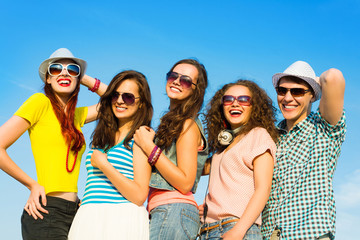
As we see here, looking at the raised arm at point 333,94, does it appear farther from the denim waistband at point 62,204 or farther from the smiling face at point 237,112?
the denim waistband at point 62,204

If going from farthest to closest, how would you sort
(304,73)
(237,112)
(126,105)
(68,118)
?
1. (68,118)
2. (304,73)
3. (237,112)
4. (126,105)

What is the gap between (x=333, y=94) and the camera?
15.9ft

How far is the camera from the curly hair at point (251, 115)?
5305 mm

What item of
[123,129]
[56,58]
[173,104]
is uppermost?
[56,58]

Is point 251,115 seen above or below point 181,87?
below

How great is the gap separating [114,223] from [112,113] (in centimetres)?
155

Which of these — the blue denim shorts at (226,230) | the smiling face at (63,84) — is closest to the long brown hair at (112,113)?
the smiling face at (63,84)

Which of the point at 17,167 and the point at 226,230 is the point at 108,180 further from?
the point at 226,230

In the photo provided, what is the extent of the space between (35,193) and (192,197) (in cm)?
201

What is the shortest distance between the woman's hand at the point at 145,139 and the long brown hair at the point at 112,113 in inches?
9.9

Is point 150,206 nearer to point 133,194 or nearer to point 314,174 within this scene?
point 133,194

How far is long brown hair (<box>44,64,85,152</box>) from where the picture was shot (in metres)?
5.30

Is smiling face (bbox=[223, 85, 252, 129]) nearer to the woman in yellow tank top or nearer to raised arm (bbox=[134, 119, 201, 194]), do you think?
raised arm (bbox=[134, 119, 201, 194])

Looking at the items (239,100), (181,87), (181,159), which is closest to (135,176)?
(181,159)
